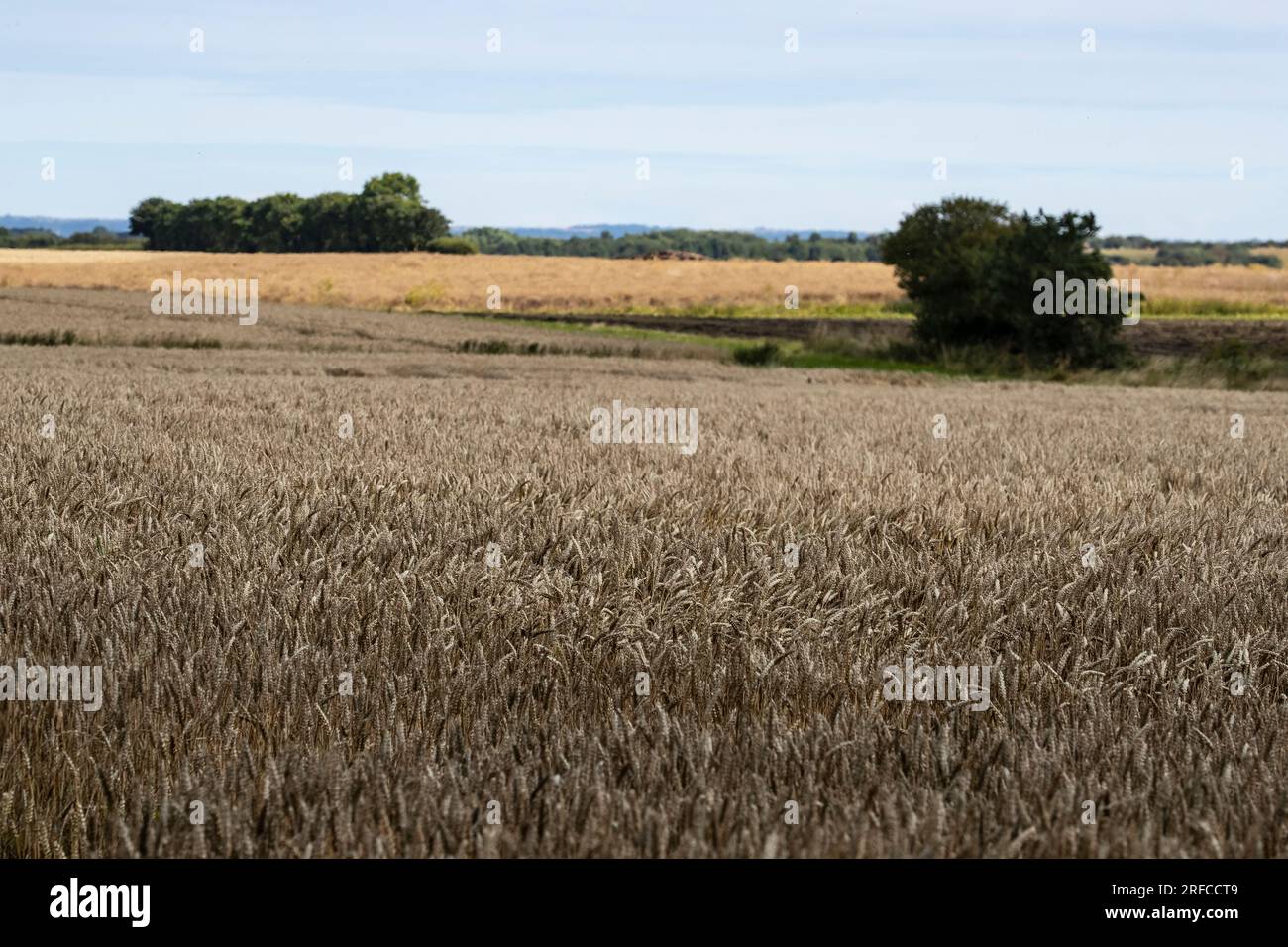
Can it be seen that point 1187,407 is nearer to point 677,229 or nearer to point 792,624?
point 792,624


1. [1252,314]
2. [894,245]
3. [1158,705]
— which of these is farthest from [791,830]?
[1252,314]

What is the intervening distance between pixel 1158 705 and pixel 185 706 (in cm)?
225

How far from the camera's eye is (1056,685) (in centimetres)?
331

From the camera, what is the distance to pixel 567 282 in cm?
7838

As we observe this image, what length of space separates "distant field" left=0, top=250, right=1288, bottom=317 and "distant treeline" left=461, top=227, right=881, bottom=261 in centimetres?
5564

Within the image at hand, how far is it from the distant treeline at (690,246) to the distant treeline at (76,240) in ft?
122
